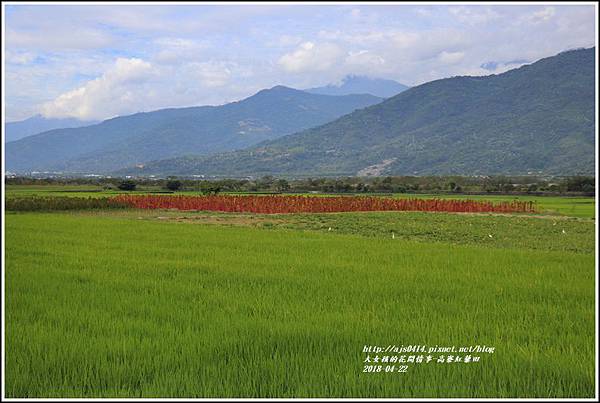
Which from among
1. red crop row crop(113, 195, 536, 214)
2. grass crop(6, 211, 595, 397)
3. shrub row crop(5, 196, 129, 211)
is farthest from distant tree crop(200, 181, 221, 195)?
grass crop(6, 211, 595, 397)

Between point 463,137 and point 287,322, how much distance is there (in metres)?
150

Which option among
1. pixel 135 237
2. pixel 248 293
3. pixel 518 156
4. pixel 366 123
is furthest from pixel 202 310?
pixel 366 123

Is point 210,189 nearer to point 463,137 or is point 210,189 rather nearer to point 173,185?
point 173,185

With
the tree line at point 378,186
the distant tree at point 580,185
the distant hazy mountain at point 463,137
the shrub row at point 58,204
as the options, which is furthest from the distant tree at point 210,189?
the distant hazy mountain at point 463,137

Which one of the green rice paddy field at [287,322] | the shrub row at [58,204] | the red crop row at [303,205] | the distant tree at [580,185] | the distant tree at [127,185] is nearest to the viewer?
the green rice paddy field at [287,322]

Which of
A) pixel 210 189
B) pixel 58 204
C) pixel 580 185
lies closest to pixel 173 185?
pixel 210 189

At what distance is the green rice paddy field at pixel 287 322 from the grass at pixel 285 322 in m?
0.02

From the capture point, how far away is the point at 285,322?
5867 mm

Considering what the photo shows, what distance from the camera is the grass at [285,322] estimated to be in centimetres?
443

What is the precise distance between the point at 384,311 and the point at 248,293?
6.56ft

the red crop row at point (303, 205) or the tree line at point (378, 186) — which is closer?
the red crop row at point (303, 205)

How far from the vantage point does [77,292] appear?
759 cm

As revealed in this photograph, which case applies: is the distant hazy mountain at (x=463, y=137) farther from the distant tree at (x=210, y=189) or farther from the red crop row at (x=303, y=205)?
the red crop row at (x=303, y=205)

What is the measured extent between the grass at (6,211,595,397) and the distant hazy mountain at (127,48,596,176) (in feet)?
312
